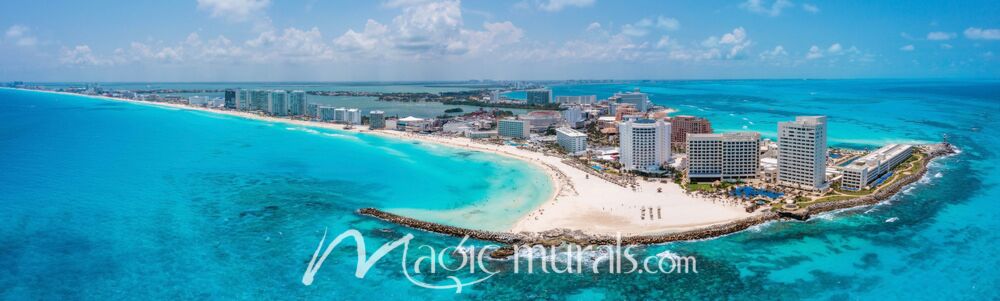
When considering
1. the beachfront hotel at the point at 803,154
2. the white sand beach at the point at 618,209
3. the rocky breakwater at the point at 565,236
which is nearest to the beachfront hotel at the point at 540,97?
the white sand beach at the point at 618,209

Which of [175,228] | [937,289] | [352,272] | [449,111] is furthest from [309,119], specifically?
[937,289]

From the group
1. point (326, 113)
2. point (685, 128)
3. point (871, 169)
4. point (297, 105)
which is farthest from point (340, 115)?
point (871, 169)

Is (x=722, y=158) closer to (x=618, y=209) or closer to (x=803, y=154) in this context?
(x=803, y=154)

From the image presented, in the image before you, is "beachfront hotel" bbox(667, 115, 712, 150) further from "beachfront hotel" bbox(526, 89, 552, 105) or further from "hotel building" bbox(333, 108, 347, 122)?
"beachfront hotel" bbox(526, 89, 552, 105)

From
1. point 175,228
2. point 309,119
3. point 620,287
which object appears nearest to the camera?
point 620,287

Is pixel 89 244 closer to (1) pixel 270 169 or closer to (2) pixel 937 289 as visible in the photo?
(1) pixel 270 169

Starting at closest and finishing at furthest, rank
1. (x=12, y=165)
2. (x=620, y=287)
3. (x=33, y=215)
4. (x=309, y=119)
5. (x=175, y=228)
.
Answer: (x=620, y=287) → (x=175, y=228) → (x=33, y=215) → (x=12, y=165) → (x=309, y=119)
